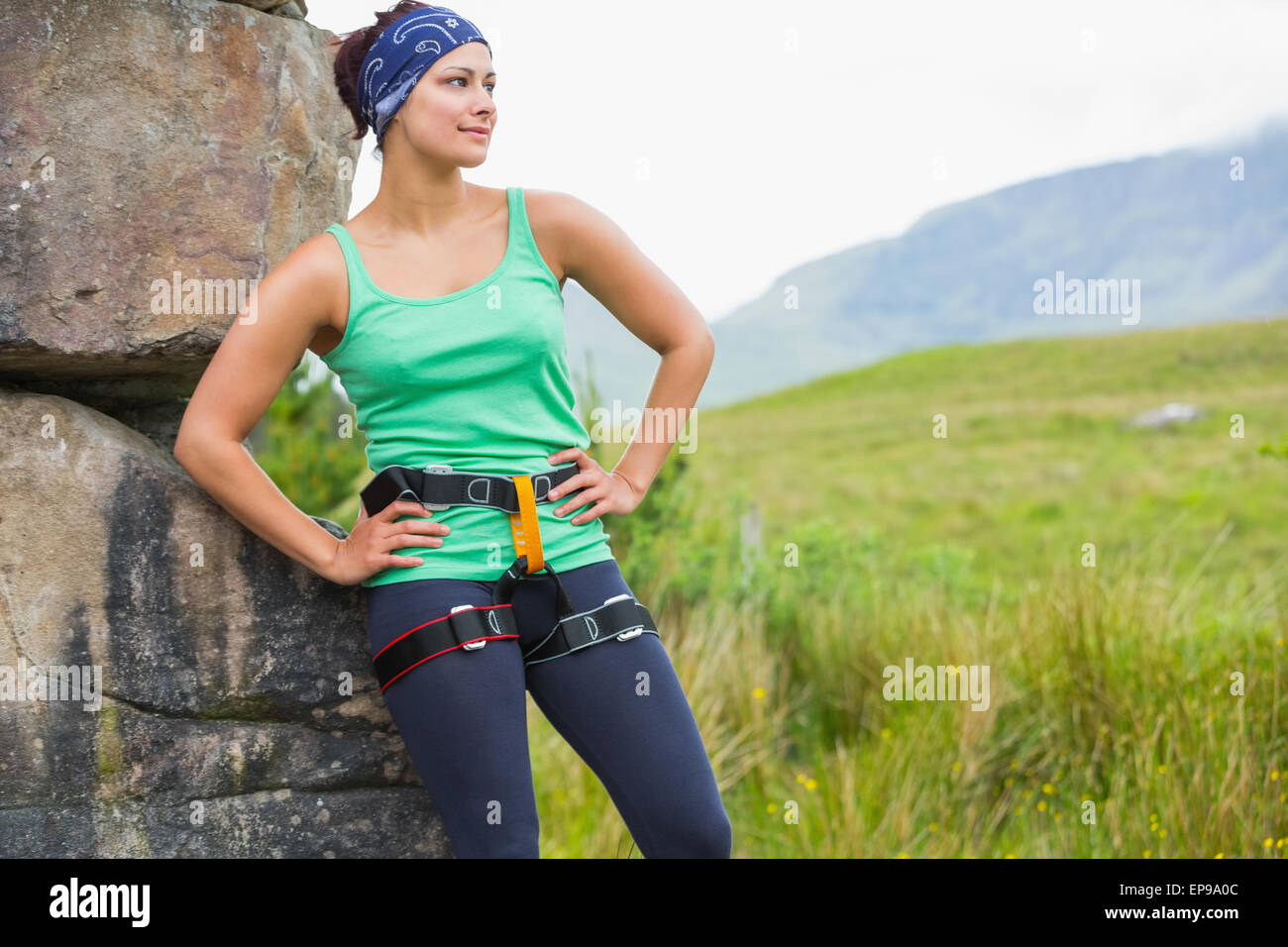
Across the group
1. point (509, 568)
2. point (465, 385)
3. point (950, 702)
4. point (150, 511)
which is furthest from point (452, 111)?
point (950, 702)

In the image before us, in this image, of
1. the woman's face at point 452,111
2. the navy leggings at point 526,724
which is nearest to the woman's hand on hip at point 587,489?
the navy leggings at point 526,724

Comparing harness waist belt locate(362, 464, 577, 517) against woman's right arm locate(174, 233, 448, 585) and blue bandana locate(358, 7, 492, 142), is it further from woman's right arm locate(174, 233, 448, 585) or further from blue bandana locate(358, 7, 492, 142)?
blue bandana locate(358, 7, 492, 142)

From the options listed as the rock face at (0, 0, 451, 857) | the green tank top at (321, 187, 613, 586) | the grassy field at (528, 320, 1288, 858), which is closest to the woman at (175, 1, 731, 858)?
the green tank top at (321, 187, 613, 586)

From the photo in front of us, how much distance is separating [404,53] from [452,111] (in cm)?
15

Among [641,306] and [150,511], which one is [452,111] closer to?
[641,306]

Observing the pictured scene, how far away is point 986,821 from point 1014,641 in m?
0.82

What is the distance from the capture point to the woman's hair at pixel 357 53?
2.35m

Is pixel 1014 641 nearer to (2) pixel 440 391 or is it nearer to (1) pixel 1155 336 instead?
(2) pixel 440 391

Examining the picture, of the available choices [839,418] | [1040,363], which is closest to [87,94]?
[839,418]

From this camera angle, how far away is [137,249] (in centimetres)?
251

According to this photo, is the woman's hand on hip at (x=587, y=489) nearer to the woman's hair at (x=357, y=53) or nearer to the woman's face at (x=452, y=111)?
the woman's face at (x=452, y=111)

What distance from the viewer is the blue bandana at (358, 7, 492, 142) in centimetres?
222

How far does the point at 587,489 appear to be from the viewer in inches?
90.4
